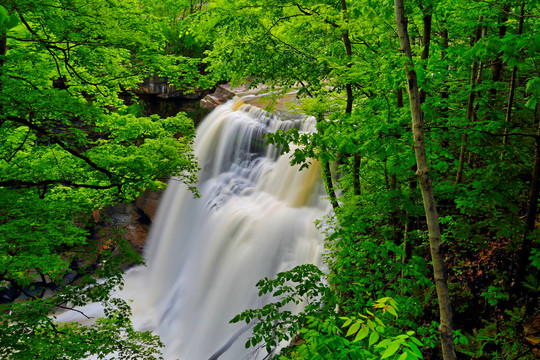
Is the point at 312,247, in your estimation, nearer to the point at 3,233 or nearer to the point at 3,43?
the point at 3,233

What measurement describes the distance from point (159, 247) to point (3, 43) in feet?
40.8

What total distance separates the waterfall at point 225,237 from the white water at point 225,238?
0.13ft

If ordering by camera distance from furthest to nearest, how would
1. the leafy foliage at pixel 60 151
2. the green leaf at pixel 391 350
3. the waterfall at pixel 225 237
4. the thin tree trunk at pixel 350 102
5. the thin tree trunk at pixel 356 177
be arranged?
1. the waterfall at pixel 225 237
2. the thin tree trunk at pixel 356 177
3. the thin tree trunk at pixel 350 102
4. the leafy foliage at pixel 60 151
5. the green leaf at pixel 391 350

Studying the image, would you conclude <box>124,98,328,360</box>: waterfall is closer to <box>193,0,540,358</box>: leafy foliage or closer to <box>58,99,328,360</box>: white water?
<box>58,99,328,360</box>: white water

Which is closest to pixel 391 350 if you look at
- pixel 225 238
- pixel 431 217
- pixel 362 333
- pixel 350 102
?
pixel 362 333

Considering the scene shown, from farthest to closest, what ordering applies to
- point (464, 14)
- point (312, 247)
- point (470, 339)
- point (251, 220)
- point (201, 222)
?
point (201, 222), point (251, 220), point (312, 247), point (470, 339), point (464, 14)

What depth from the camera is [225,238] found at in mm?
12617

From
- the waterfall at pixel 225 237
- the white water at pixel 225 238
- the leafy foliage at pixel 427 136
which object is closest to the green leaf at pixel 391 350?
the leafy foliage at pixel 427 136

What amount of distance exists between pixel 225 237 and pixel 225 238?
2.0 inches

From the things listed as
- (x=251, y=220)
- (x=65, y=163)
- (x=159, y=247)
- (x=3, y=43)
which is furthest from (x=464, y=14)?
(x=159, y=247)

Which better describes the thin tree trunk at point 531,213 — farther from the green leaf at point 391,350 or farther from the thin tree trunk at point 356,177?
the green leaf at point 391,350

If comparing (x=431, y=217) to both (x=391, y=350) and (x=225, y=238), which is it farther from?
(x=225, y=238)

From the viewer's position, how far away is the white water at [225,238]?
10445 millimetres

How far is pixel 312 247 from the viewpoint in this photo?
33.5 ft
